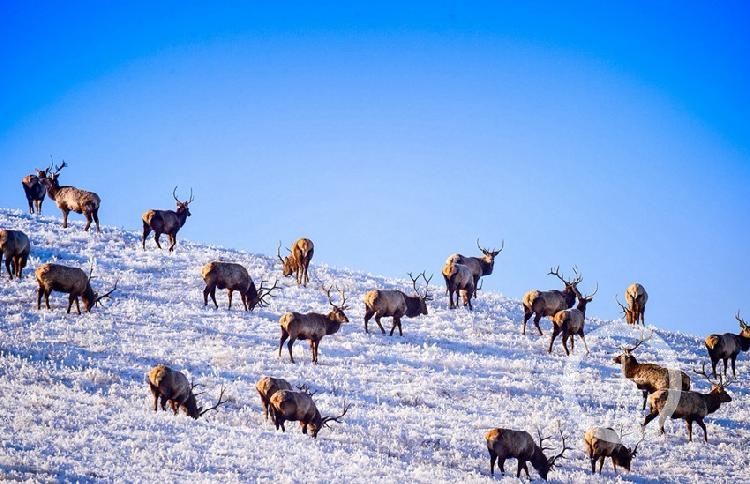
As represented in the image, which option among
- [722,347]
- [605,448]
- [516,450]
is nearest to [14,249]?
[516,450]

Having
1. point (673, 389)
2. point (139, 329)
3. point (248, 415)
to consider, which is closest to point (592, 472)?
point (673, 389)

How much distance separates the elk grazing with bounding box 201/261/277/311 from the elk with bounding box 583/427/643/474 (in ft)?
44.8

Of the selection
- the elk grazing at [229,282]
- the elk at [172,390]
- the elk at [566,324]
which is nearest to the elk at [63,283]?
the elk grazing at [229,282]

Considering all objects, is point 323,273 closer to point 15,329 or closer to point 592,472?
point 15,329

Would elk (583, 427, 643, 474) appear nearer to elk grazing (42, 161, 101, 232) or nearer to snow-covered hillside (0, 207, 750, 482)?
snow-covered hillside (0, 207, 750, 482)

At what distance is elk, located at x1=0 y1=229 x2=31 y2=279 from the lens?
1082 inches

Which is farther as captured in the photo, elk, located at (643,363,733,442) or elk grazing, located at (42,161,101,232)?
elk grazing, located at (42,161,101,232)

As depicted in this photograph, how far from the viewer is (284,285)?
1309 inches

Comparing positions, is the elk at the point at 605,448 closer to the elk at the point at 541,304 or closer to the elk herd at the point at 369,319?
the elk herd at the point at 369,319

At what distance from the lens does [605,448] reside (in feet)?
58.5

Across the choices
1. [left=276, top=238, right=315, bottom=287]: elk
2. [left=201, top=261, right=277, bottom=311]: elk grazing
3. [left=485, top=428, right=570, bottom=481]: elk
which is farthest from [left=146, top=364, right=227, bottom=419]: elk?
[left=276, top=238, right=315, bottom=287]: elk

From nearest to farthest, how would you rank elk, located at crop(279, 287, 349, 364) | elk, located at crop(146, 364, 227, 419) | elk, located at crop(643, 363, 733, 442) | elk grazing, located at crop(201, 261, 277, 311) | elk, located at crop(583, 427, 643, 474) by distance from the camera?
elk, located at crop(146, 364, 227, 419)
elk, located at crop(583, 427, 643, 474)
elk, located at crop(643, 363, 733, 442)
elk, located at crop(279, 287, 349, 364)
elk grazing, located at crop(201, 261, 277, 311)

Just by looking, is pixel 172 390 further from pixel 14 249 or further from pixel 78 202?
pixel 78 202

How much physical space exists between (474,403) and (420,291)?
1415 cm
